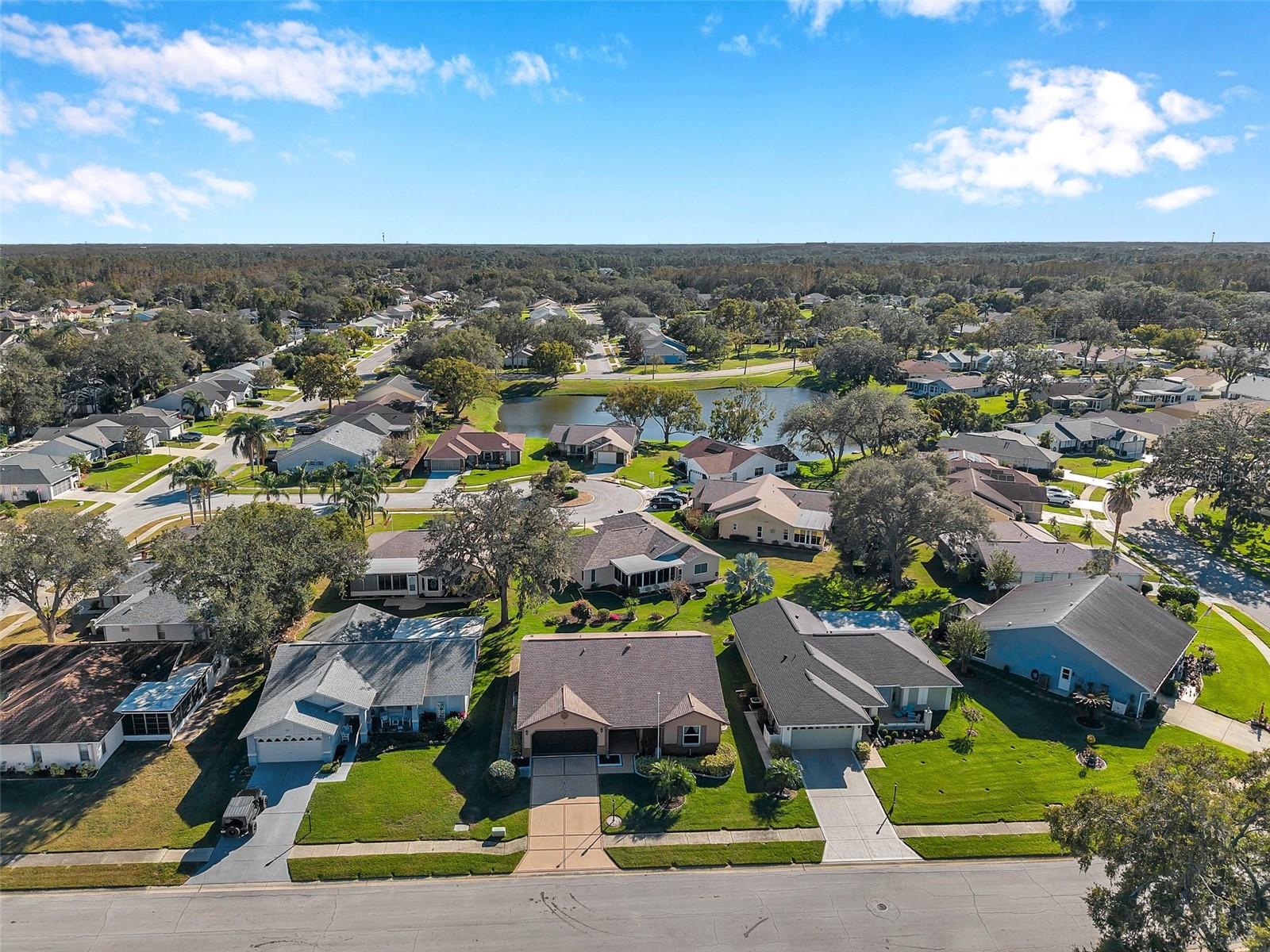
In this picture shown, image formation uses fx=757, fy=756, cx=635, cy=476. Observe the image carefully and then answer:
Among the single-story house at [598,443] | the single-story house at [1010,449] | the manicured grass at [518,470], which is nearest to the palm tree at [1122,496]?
the single-story house at [1010,449]

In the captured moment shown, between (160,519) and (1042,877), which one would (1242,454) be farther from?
(160,519)

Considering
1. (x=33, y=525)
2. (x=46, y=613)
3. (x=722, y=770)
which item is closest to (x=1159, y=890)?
(x=722, y=770)

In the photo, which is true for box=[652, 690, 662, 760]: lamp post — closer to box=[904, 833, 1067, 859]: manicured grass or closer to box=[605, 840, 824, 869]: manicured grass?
box=[605, 840, 824, 869]: manicured grass

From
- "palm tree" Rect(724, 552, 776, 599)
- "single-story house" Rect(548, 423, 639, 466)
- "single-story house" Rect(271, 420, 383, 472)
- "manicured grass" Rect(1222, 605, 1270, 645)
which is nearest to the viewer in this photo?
"manicured grass" Rect(1222, 605, 1270, 645)

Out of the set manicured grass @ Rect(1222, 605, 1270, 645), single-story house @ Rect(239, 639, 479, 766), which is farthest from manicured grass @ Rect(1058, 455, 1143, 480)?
single-story house @ Rect(239, 639, 479, 766)

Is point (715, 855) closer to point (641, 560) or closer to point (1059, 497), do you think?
point (641, 560)

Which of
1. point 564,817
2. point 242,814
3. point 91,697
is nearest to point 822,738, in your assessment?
point 564,817
